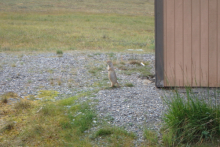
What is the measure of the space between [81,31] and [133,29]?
4.97m

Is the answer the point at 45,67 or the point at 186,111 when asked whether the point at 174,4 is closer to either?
the point at 186,111

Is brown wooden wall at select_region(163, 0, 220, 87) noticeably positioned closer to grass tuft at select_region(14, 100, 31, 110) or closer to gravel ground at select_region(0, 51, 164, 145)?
gravel ground at select_region(0, 51, 164, 145)

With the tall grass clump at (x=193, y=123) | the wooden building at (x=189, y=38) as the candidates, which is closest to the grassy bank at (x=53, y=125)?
the tall grass clump at (x=193, y=123)

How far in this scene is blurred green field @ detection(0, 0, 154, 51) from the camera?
18.0 m

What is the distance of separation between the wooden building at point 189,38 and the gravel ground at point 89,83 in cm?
88

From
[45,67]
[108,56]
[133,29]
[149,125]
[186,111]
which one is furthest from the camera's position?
[133,29]

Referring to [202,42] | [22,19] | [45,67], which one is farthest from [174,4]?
[22,19]

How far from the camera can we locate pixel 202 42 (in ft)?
25.2

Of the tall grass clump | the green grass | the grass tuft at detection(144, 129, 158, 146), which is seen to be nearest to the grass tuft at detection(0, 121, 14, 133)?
the green grass

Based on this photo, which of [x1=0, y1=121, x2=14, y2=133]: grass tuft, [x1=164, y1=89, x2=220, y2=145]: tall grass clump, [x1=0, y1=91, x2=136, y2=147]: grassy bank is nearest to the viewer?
[x1=164, y1=89, x2=220, y2=145]: tall grass clump

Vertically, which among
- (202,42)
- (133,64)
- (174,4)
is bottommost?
(133,64)

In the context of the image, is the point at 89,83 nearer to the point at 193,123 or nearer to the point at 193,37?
the point at 193,37

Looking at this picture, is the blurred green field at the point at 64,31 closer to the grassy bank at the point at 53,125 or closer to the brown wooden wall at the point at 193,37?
the brown wooden wall at the point at 193,37

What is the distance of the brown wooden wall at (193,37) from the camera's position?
763 cm
